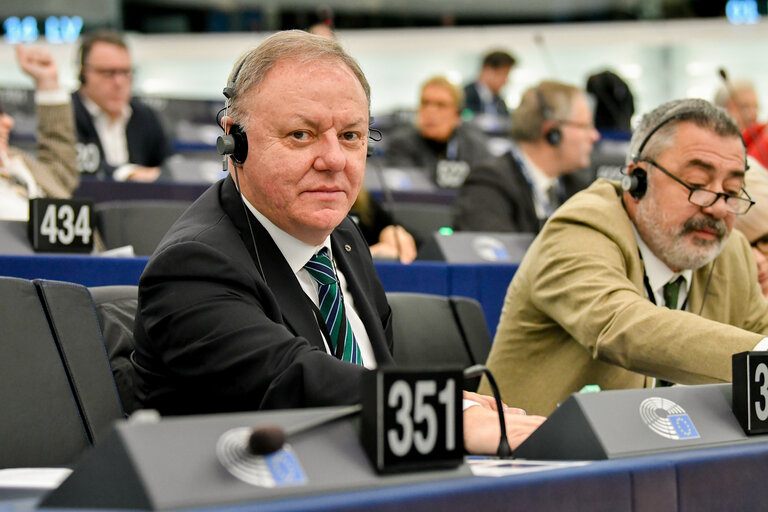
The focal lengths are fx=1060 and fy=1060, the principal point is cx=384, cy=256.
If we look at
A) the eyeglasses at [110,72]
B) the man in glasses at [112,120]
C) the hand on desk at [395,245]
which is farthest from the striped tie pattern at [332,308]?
the eyeglasses at [110,72]

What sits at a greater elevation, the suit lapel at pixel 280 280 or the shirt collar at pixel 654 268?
the suit lapel at pixel 280 280

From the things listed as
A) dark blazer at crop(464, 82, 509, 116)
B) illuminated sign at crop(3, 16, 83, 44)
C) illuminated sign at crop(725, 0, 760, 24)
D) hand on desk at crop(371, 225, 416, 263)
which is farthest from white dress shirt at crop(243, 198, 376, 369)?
illuminated sign at crop(725, 0, 760, 24)

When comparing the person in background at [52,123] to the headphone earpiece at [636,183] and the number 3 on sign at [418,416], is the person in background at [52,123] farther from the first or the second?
the number 3 on sign at [418,416]

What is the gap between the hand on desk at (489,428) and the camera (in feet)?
4.37

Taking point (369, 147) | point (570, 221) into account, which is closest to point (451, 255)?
point (570, 221)

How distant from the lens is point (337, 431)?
1048 mm

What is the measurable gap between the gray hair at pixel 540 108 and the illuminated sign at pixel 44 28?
24.4ft

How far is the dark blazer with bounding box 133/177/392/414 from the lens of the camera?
1374mm

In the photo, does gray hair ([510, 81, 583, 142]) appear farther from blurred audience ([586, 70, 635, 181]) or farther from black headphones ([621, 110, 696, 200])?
blurred audience ([586, 70, 635, 181])

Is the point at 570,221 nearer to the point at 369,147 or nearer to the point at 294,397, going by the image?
the point at 369,147

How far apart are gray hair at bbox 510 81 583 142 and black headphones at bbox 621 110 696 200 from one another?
208 cm

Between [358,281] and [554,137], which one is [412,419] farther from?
[554,137]

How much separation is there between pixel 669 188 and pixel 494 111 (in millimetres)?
6587

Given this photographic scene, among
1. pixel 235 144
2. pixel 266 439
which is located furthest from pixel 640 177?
pixel 266 439
